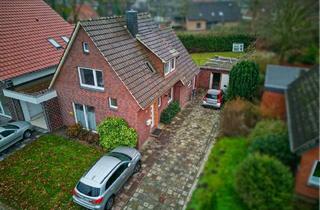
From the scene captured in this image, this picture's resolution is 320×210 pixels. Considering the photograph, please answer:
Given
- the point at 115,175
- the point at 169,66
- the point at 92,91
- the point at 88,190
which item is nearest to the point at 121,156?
the point at 115,175

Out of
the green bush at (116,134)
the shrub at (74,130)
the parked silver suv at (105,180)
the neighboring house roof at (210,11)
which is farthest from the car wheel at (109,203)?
the neighboring house roof at (210,11)

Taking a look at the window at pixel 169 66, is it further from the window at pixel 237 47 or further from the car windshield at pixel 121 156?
the window at pixel 237 47

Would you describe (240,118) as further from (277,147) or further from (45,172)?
A: (45,172)

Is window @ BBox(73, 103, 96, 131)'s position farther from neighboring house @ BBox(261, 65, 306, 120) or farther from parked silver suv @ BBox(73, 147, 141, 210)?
neighboring house @ BBox(261, 65, 306, 120)

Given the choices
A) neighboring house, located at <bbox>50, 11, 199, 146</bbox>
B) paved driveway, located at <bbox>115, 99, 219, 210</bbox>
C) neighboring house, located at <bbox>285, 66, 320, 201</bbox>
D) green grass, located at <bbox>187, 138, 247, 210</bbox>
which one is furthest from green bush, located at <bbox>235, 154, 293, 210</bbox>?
neighboring house, located at <bbox>50, 11, 199, 146</bbox>

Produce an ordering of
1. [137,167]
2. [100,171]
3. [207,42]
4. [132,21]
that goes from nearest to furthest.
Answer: [100,171], [137,167], [132,21], [207,42]

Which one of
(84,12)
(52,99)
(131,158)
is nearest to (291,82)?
(131,158)

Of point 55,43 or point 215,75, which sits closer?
point 55,43
